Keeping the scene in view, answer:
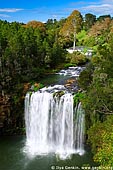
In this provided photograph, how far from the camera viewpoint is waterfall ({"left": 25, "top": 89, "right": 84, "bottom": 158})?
20.0m

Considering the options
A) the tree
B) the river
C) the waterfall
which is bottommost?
the river

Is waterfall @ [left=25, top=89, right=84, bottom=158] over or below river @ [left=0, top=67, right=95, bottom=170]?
over

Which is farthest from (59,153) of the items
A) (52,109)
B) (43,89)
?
(43,89)

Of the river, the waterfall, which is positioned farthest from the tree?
the river

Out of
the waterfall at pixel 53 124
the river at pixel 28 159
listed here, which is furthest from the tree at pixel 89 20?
the river at pixel 28 159

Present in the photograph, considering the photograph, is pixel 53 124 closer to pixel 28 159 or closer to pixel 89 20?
pixel 28 159

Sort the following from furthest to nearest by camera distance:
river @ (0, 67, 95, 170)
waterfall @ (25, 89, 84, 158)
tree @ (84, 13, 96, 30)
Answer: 1. tree @ (84, 13, 96, 30)
2. waterfall @ (25, 89, 84, 158)
3. river @ (0, 67, 95, 170)

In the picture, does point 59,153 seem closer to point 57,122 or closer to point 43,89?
point 57,122

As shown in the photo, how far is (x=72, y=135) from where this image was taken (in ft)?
66.7

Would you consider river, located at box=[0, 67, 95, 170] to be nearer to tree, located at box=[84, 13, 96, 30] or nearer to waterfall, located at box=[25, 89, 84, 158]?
waterfall, located at box=[25, 89, 84, 158]

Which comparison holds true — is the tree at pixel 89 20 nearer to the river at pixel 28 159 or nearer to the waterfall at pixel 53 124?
the waterfall at pixel 53 124

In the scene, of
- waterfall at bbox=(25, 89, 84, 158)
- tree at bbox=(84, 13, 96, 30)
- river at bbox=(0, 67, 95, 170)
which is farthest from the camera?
tree at bbox=(84, 13, 96, 30)

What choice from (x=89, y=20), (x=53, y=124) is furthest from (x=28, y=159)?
(x=89, y=20)

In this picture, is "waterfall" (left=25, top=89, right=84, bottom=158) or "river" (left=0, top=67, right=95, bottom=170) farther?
"waterfall" (left=25, top=89, right=84, bottom=158)
